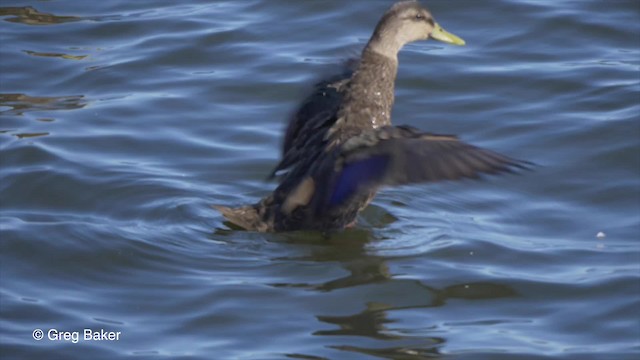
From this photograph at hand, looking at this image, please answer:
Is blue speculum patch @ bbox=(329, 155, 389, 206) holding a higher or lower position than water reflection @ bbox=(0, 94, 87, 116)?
lower

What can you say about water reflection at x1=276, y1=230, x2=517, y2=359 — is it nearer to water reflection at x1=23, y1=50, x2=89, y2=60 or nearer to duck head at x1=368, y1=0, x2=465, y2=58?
duck head at x1=368, y1=0, x2=465, y2=58

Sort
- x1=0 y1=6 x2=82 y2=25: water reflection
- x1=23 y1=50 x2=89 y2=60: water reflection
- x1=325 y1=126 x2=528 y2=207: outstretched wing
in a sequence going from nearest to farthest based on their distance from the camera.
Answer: x1=325 y1=126 x2=528 y2=207: outstretched wing
x1=23 y1=50 x2=89 y2=60: water reflection
x1=0 y1=6 x2=82 y2=25: water reflection

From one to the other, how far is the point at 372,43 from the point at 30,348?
9.73 feet

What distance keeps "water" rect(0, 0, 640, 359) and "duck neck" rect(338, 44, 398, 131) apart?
695mm

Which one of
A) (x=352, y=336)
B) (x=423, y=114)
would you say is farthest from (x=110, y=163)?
(x=352, y=336)

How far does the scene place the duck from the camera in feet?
23.8

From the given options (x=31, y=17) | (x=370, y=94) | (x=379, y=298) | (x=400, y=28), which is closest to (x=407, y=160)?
(x=379, y=298)

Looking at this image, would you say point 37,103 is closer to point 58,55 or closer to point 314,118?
point 58,55

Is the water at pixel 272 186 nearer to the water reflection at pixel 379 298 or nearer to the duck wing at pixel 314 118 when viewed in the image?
the water reflection at pixel 379 298

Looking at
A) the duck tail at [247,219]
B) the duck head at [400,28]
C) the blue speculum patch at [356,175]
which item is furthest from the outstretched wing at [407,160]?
the duck head at [400,28]

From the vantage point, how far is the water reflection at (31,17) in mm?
12552

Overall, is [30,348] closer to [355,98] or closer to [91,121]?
[355,98]

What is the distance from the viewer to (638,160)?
928 centimetres

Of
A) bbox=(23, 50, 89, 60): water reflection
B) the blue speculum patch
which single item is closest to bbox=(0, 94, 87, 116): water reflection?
bbox=(23, 50, 89, 60): water reflection
